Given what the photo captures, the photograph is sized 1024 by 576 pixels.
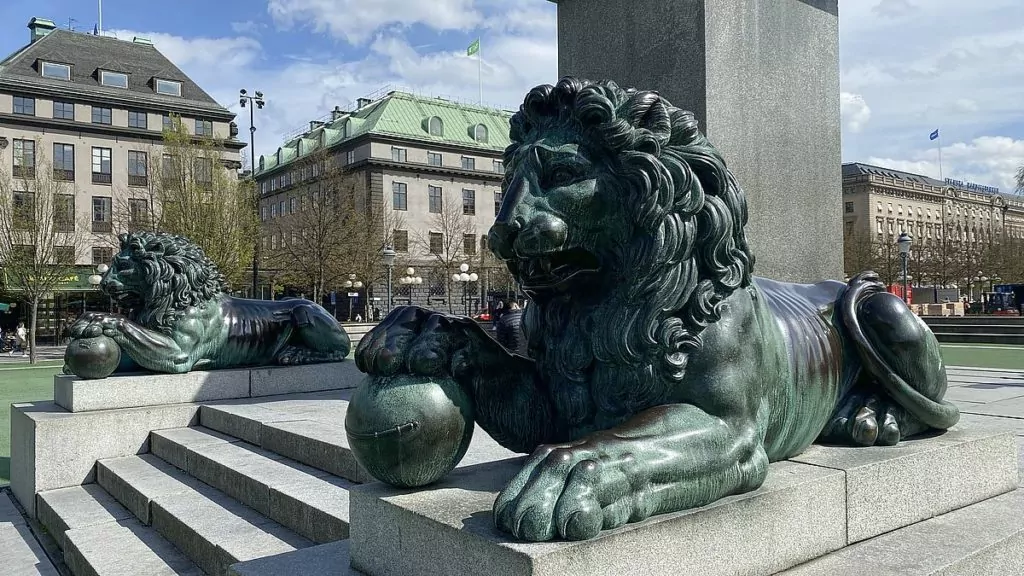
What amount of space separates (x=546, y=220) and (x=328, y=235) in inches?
1590

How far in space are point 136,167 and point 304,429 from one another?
49.0m

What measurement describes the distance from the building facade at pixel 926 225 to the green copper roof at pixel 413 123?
104ft

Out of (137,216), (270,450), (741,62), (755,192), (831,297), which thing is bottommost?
(270,450)

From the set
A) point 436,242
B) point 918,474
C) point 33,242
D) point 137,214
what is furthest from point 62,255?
point 436,242

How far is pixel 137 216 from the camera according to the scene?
35969 millimetres

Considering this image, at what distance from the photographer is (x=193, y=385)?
7941 mm

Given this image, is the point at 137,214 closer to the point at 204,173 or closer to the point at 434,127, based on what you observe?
the point at 204,173

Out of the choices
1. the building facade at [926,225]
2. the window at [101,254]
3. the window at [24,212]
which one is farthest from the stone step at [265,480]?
the building facade at [926,225]

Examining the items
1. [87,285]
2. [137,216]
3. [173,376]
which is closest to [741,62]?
[173,376]

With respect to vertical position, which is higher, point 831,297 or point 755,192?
point 755,192

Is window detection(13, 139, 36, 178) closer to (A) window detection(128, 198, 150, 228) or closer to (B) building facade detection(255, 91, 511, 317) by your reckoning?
(A) window detection(128, 198, 150, 228)

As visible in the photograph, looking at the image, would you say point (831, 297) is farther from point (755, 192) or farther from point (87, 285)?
point (87, 285)

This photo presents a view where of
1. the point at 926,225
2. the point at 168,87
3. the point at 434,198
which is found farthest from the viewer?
the point at 926,225

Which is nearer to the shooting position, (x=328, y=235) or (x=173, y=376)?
(x=173, y=376)
